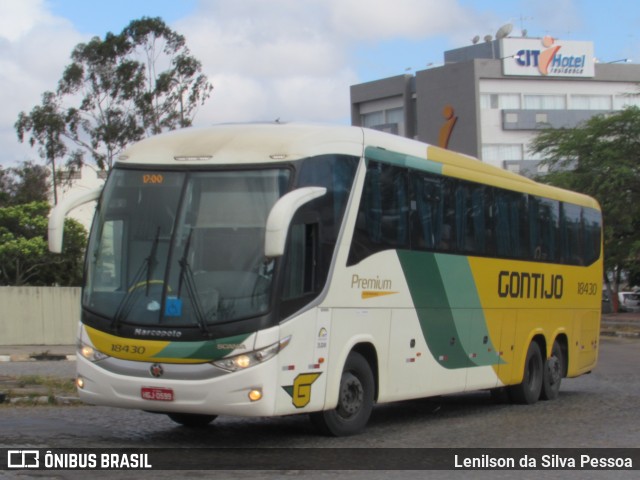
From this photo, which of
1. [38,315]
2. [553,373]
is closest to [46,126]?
[38,315]

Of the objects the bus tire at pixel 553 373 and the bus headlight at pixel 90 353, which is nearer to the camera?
the bus headlight at pixel 90 353

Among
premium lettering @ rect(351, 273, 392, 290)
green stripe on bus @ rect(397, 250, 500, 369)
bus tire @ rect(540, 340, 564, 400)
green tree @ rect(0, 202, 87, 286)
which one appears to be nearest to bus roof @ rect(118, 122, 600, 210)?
premium lettering @ rect(351, 273, 392, 290)

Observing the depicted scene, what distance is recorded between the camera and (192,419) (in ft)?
39.7

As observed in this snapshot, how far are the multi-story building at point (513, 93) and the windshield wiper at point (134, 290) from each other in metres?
63.1

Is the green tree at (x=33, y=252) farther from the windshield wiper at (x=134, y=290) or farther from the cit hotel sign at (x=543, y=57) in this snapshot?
the cit hotel sign at (x=543, y=57)

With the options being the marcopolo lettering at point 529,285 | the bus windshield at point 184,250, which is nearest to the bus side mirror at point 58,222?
the bus windshield at point 184,250

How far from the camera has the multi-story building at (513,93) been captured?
7331 centimetres

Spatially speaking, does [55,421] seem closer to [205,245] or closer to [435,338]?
[205,245]

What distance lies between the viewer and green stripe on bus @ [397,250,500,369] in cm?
1280

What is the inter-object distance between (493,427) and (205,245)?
488cm

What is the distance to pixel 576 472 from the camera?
9352mm

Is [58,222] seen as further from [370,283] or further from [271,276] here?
[370,283]

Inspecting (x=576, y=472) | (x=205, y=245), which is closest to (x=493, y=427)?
(x=576, y=472)

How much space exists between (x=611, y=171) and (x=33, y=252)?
76.6ft
